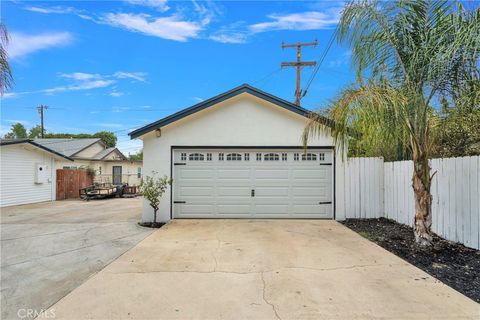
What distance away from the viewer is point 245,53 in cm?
1391

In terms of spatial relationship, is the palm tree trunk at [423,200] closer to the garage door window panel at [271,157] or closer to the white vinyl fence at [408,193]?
the white vinyl fence at [408,193]

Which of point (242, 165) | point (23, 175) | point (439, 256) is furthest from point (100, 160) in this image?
point (439, 256)

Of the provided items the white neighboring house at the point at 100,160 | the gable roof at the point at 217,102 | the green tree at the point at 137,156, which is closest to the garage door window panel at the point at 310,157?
the gable roof at the point at 217,102

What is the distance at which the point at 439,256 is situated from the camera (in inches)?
198

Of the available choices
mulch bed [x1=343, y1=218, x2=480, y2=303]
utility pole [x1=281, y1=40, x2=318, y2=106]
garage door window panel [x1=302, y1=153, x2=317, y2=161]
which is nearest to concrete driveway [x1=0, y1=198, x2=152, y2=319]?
garage door window panel [x1=302, y1=153, x2=317, y2=161]

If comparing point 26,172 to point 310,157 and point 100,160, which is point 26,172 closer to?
point 100,160

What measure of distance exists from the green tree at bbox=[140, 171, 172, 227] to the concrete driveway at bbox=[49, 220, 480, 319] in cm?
204

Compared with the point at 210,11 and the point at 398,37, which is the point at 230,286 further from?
the point at 210,11

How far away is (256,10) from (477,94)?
7342 millimetres

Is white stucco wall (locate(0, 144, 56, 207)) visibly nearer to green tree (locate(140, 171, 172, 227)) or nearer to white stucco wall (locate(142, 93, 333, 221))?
white stucco wall (locate(142, 93, 333, 221))

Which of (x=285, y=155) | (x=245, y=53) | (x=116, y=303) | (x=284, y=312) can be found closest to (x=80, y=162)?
(x=245, y=53)

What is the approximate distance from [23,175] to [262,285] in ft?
51.6

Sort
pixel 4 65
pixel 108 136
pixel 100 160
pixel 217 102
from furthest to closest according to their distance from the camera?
pixel 108 136
pixel 100 160
pixel 217 102
pixel 4 65

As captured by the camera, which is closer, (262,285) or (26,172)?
(262,285)
